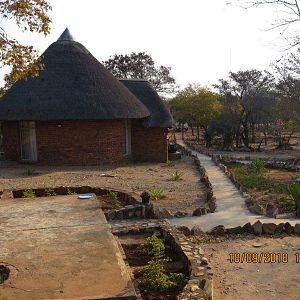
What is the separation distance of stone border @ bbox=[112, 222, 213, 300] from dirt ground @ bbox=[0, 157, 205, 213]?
2779 millimetres

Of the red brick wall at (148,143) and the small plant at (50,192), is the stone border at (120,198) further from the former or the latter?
the red brick wall at (148,143)

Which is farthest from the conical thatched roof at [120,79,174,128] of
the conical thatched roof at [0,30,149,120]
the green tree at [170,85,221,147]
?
the green tree at [170,85,221,147]

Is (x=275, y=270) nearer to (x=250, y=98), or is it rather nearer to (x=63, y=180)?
(x=63, y=180)

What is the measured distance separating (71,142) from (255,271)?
13150mm

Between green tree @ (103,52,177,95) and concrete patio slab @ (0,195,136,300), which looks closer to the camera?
concrete patio slab @ (0,195,136,300)

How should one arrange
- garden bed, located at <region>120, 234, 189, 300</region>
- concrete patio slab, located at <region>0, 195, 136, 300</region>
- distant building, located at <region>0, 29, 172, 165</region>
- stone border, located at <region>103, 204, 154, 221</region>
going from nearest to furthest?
concrete patio slab, located at <region>0, 195, 136, 300</region>
garden bed, located at <region>120, 234, 189, 300</region>
stone border, located at <region>103, 204, 154, 221</region>
distant building, located at <region>0, 29, 172, 165</region>

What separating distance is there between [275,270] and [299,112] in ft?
58.3

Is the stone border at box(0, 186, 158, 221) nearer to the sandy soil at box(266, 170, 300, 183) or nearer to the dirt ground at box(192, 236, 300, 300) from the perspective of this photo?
the dirt ground at box(192, 236, 300, 300)

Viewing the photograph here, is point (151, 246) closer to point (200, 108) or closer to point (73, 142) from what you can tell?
point (73, 142)

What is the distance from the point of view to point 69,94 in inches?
692

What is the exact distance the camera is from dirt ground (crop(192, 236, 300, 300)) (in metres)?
4.85
